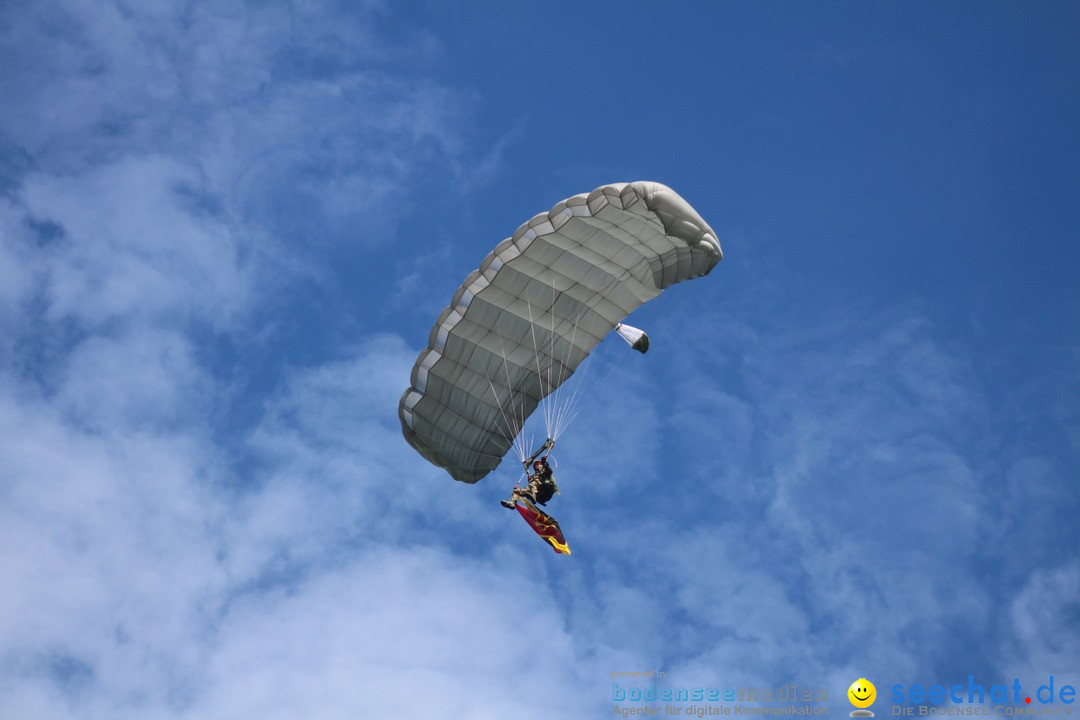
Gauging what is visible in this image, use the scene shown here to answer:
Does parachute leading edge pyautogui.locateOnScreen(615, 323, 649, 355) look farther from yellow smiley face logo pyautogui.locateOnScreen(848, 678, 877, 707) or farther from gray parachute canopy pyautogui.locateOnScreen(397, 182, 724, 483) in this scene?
yellow smiley face logo pyautogui.locateOnScreen(848, 678, 877, 707)

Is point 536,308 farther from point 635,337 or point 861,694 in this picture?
point 861,694

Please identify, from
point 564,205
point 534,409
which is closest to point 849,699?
point 534,409

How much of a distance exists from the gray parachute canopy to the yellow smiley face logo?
815cm

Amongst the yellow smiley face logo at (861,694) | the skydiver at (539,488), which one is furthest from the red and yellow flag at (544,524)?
the yellow smiley face logo at (861,694)

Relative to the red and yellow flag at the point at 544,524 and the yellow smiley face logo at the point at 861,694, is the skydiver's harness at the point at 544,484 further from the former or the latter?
the yellow smiley face logo at the point at 861,694

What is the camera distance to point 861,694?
2564 centimetres

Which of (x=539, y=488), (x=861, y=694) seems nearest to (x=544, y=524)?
(x=539, y=488)

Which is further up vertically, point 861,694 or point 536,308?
point 536,308

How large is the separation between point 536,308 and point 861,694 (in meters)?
9.55

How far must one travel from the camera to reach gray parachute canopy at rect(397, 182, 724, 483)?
25.6m

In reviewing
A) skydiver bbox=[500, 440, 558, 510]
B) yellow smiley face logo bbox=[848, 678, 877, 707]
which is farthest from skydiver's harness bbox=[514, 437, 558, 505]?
yellow smiley face logo bbox=[848, 678, 877, 707]

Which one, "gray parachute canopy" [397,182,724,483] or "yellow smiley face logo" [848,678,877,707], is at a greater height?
"gray parachute canopy" [397,182,724,483]

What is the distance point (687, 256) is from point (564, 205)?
272 centimetres

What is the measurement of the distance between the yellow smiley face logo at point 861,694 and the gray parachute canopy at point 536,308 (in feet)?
26.7
